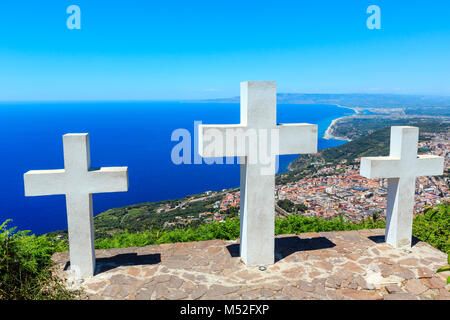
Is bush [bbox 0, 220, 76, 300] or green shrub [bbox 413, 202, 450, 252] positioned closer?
bush [bbox 0, 220, 76, 300]

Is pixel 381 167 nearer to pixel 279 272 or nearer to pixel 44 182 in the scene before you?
pixel 279 272

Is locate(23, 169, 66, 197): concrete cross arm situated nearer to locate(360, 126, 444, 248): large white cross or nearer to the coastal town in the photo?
locate(360, 126, 444, 248): large white cross

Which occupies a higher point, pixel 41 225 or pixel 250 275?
pixel 250 275

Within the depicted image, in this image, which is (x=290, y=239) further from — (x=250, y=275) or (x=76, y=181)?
(x=76, y=181)

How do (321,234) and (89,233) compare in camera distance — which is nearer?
(89,233)

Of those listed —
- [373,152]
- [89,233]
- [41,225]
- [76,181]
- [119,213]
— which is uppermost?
[76,181]

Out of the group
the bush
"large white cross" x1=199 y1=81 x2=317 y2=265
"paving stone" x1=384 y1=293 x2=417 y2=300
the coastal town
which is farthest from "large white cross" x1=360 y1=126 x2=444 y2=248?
the bush

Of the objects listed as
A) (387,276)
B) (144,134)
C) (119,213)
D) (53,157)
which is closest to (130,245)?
(387,276)
